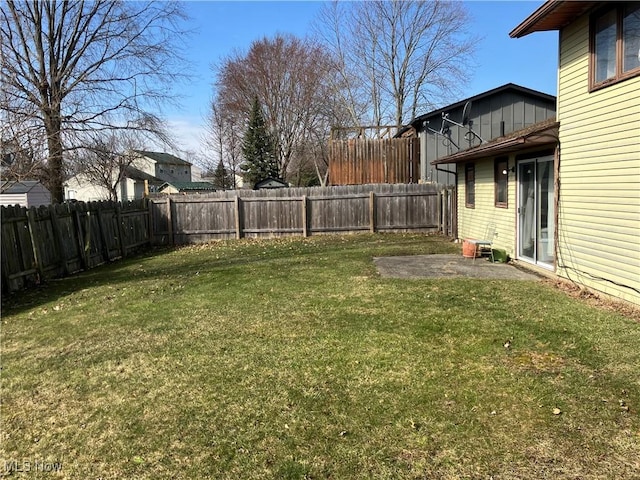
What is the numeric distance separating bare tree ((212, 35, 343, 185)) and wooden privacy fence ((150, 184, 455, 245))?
20172 mm

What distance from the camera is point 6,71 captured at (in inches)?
502

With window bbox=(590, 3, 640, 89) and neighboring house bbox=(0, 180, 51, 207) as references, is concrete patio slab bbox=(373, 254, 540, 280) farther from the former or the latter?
neighboring house bbox=(0, 180, 51, 207)

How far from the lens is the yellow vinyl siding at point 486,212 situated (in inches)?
369

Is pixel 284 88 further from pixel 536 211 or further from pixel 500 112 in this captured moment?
pixel 536 211

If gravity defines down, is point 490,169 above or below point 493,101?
below

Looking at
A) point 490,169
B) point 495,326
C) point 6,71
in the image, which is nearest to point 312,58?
point 6,71

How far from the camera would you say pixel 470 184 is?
12.4 m

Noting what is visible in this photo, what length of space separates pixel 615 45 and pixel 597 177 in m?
1.73

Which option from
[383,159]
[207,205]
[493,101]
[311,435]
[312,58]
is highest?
[312,58]

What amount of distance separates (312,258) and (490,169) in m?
4.71

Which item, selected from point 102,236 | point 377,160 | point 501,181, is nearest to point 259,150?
point 377,160

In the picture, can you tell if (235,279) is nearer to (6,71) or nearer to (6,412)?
(6,412)

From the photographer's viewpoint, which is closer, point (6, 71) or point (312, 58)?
point (6, 71)

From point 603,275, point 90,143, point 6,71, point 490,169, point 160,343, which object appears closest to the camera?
point 160,343
